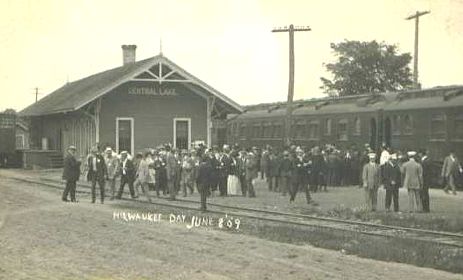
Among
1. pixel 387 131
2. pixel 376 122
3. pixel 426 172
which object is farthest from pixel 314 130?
pixel 426 172

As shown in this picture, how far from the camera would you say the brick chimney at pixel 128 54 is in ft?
137

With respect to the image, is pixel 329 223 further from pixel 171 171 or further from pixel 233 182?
pixel 233 182

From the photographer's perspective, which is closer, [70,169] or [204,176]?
[204,176]

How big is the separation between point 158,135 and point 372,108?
980 centimetres

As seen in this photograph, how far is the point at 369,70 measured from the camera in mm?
71938

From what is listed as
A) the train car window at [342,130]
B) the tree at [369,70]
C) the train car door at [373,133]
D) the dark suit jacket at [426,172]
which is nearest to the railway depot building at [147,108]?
the train car window at [342,130]

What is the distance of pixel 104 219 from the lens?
16891 millimetres

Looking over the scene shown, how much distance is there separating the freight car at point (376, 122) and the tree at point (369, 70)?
30.6 meters

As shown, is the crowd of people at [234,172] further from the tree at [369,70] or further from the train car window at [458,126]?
the tree at [369,70]

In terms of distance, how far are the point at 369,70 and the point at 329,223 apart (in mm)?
57103

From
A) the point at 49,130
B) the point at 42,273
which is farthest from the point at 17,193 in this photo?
the point at 49,130

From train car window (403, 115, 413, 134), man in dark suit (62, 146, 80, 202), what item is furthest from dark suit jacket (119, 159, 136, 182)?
train car window (403, 115, 413, 134)

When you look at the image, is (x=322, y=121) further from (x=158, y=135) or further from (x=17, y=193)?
(x=17, y=193)

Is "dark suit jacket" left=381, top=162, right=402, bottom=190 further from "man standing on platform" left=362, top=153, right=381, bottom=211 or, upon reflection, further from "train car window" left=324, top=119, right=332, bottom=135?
"train car window" left=324, top=119, right=332, bottom=135
